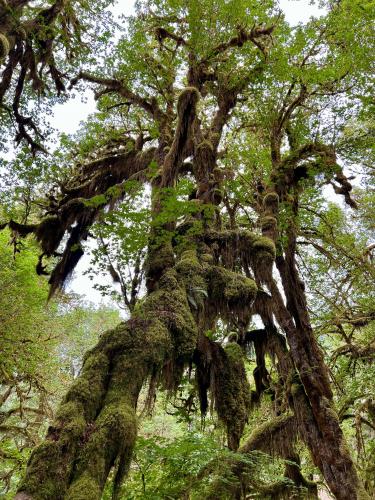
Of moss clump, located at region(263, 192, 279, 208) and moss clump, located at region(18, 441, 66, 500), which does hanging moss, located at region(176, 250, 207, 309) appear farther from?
moss clump, located at region(263, 192, 279, 208)

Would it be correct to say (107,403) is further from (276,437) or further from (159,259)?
(276,437)

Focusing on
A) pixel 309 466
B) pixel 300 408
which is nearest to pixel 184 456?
pixel 300 408

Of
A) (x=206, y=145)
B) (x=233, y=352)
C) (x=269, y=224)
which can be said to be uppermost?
(x=206, y=145)

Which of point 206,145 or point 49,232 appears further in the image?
point 206,145

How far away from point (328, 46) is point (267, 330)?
6947 mm

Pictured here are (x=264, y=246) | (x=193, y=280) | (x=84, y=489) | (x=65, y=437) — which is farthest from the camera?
(x=264, y=246)

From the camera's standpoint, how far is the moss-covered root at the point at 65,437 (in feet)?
9.71

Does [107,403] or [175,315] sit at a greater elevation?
[175,315]

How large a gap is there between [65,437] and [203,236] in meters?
4.38

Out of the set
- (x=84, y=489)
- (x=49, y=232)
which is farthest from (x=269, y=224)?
(x=84, y=489)

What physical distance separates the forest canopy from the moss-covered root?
0.12 feet

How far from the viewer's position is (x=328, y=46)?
9164 millimetres

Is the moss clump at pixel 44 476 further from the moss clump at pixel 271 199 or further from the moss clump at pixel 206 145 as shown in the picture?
the moss clump at pixel 206 145

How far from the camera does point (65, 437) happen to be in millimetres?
3305
